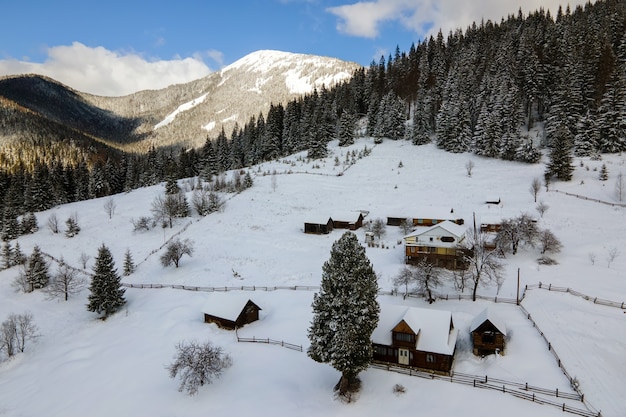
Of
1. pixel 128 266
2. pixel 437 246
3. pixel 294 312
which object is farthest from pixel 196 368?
pixel 128 266

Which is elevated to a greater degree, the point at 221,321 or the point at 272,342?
the point at 221,321

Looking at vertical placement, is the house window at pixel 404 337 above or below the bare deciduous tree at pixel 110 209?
below

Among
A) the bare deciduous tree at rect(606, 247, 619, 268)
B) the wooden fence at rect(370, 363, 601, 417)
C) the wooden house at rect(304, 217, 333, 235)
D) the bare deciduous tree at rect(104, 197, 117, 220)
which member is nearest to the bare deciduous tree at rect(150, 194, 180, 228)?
the bare deciduous tree at rect(104, 197, 117, 220)

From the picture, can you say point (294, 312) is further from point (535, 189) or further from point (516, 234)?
point (535, 189)

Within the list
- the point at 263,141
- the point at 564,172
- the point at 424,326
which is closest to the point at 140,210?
the point at 263,141

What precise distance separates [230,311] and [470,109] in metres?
81.5

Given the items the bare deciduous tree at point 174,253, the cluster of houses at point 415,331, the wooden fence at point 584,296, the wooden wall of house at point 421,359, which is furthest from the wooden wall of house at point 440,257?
the bare deciduous tree at point 174,253

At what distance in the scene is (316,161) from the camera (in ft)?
296

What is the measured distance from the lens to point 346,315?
24188 millimetres

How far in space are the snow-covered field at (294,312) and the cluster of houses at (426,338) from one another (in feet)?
4.51

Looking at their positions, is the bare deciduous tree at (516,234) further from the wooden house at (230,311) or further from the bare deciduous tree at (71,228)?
the bare deciduous tree at (71,228)

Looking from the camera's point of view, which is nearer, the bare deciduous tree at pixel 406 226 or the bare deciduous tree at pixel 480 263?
the bare deciduous tree at pixel 480 263

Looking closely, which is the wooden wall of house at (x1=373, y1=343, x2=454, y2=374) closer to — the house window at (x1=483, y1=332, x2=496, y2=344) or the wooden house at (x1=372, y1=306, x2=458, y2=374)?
the wooden house at (x1=372, y1=306, x2=458, y2=374)

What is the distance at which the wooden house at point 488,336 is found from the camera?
26906 millimetres
